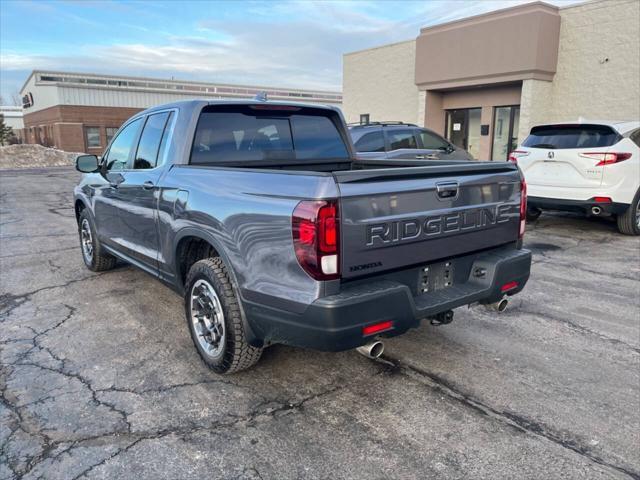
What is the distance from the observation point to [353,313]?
2.70 m

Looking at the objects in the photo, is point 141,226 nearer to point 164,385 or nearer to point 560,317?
point 164,385

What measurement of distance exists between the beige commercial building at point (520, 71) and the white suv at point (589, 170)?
7.33m

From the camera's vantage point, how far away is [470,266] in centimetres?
351

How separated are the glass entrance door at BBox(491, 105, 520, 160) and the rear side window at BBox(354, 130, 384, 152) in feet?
27.9

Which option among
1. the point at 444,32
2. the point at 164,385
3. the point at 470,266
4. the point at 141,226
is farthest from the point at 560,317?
the point at 444,32

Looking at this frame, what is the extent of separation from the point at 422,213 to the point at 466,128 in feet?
56.3

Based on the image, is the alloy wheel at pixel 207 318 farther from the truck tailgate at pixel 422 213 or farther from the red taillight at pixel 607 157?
the red taillight at pixel 607 157

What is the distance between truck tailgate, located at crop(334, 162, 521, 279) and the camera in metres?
2.75

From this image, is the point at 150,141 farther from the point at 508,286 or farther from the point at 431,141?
the point at 431,141

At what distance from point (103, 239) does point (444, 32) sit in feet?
51.2

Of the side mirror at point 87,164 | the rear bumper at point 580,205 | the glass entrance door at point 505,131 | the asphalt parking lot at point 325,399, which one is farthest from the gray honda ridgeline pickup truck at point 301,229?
the glass entrance door at point 505,131

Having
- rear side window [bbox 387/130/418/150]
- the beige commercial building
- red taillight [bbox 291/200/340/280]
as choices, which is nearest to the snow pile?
the beige commercial building

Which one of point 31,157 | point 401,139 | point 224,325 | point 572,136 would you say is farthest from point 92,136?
point 224,325

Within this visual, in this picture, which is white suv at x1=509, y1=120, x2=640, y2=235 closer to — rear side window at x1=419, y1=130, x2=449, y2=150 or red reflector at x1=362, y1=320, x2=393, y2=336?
rear side window at x1=419, y1=130, x2=449, y2=150
